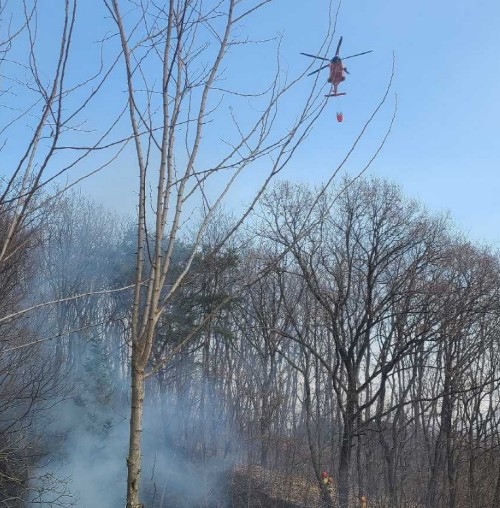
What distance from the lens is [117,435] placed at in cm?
1883

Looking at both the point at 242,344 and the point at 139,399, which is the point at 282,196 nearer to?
the point at 242,344

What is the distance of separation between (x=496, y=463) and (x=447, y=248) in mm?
7276

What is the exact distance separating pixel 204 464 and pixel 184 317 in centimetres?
477

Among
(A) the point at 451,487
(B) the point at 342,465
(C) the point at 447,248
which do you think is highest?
(C) the point at 447,248

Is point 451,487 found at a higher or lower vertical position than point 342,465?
lower

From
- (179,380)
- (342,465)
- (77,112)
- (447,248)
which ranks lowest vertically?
(342,465)

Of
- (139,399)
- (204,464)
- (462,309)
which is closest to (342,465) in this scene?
(462,309)

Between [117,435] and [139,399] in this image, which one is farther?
[117,435]

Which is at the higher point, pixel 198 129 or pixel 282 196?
pixel 282 196

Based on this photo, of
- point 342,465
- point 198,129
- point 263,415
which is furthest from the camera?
point 263,415

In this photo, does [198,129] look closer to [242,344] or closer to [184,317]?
[184,317]

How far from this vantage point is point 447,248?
19.6 meters

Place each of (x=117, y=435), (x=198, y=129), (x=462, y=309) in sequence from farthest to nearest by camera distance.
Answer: (x=117, y=435), (x=462, y=309), (x=198, y=129)

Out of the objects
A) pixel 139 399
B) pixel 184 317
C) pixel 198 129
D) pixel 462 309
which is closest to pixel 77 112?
pixel 198 129
